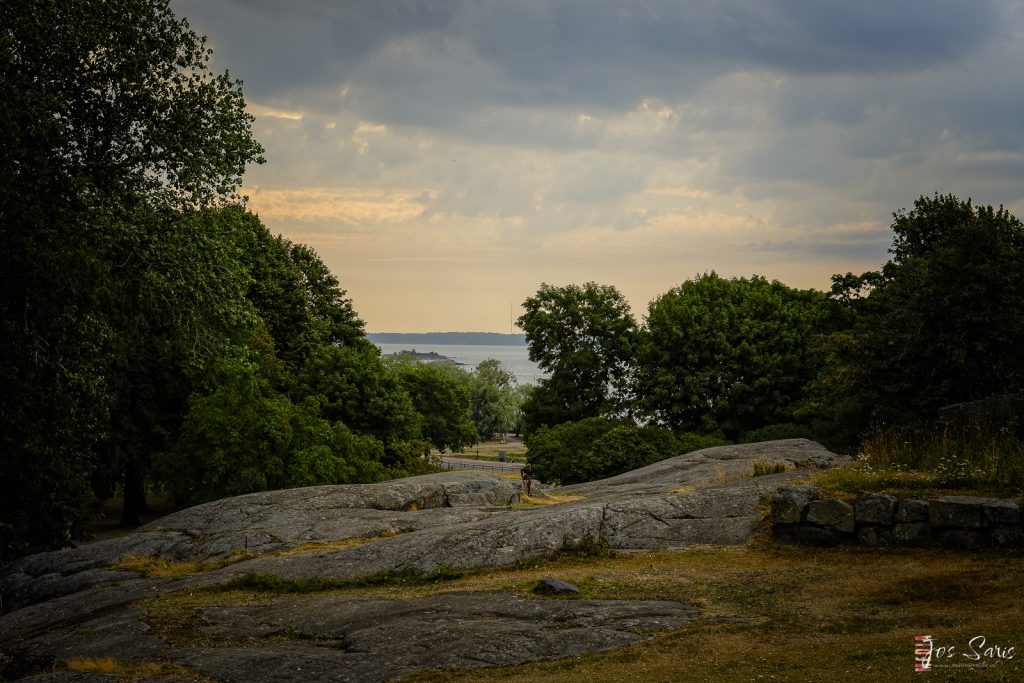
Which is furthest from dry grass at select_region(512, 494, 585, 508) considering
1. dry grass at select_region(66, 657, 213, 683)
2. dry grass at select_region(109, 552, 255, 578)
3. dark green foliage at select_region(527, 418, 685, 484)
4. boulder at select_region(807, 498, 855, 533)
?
dry grass at select_region(66, 657, 213, 683)

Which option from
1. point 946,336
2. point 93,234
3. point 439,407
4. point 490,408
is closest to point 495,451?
point 490,408

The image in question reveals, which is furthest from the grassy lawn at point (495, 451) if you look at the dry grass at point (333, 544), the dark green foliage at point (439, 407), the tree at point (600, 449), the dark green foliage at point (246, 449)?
the dry grass at point (333, 544)

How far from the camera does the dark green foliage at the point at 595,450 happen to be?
48875 millimetres

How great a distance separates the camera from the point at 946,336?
37.5m

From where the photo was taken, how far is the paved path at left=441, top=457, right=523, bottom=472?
340 ft

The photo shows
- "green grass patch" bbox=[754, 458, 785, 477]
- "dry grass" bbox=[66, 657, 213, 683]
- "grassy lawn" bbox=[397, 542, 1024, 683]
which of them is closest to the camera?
"grassy lawn" bbox=[397, 542, 1024, 683]

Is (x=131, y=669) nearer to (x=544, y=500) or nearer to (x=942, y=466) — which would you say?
(x=942, y=466)

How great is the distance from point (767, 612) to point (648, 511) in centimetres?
821

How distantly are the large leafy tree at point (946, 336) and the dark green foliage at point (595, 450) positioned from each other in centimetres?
1102

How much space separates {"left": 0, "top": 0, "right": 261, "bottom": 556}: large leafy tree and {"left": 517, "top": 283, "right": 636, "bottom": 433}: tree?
4584 centimetres

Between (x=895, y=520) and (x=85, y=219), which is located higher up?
(x=85, y=219)

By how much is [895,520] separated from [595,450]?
101ft

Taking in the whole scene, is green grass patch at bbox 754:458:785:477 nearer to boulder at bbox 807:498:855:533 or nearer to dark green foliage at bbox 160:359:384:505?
boulder at bbox 807:498:855:533

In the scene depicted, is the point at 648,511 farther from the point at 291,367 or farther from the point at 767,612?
the point at 291,367
